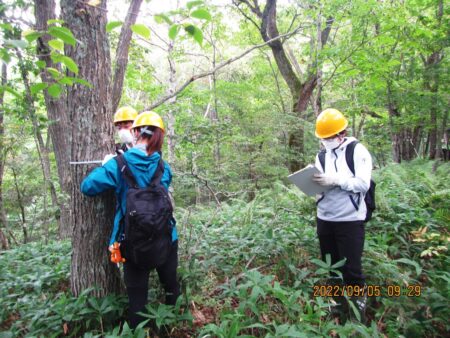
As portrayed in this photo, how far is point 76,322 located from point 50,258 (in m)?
1.82

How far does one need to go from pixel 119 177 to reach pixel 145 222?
1.43 ft

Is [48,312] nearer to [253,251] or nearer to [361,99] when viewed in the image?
A: [253,251]

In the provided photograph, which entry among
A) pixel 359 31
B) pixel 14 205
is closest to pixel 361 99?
pixel 359 31

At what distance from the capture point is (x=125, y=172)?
241 centimetres

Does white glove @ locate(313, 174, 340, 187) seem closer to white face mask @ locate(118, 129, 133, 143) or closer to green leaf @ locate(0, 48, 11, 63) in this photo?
white face mask @ locate(118, 129, 133, 143)

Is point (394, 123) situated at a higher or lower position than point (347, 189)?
higher

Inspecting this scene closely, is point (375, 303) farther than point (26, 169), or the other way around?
point (26, 169)

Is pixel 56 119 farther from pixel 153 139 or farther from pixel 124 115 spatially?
pixel 153 139

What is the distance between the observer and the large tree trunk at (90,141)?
8.71 feet

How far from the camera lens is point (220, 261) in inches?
146

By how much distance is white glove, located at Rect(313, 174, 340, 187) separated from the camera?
9.71 ft

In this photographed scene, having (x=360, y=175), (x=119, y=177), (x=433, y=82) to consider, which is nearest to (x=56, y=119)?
(x=119, y=177)

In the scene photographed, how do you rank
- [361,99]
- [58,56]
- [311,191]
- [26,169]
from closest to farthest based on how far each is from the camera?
[58,56]
[311,191]
[26,169]
[361,99]

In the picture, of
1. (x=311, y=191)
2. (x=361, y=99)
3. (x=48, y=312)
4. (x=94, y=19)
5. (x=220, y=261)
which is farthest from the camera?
(x=361, y=99)
